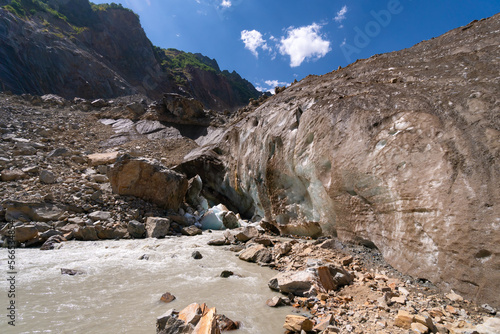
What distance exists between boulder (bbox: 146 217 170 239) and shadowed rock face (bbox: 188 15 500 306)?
3.41 metres

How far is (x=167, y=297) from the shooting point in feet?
11.4

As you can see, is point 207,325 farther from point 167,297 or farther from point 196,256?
point 196,256

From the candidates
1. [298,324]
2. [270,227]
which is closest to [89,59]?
[270,227]

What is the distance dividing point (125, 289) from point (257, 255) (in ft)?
8.60

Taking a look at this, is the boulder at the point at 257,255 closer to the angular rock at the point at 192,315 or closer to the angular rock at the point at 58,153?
the angular rock at the point at 192,315

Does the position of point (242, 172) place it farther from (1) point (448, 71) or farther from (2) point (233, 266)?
(1) point (448, 71)

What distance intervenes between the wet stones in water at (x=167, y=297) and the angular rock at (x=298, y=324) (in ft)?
5.20

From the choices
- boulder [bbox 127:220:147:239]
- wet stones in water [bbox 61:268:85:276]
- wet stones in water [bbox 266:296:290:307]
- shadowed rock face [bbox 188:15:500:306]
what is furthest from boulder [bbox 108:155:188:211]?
wet stones in water [bbox 266:296:290:307]

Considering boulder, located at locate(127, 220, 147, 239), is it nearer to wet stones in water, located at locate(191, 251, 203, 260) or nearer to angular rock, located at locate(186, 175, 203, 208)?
wet stones in water, located at locate(191, 251, 203, 260)

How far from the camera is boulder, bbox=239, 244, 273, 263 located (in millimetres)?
5393

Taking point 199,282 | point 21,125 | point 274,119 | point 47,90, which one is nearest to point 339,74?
point 274,119

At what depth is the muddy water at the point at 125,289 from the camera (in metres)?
2.91

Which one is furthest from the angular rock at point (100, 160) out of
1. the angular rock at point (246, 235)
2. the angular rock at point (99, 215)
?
the angular rock at point (246, 235)

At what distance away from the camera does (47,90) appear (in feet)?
102
